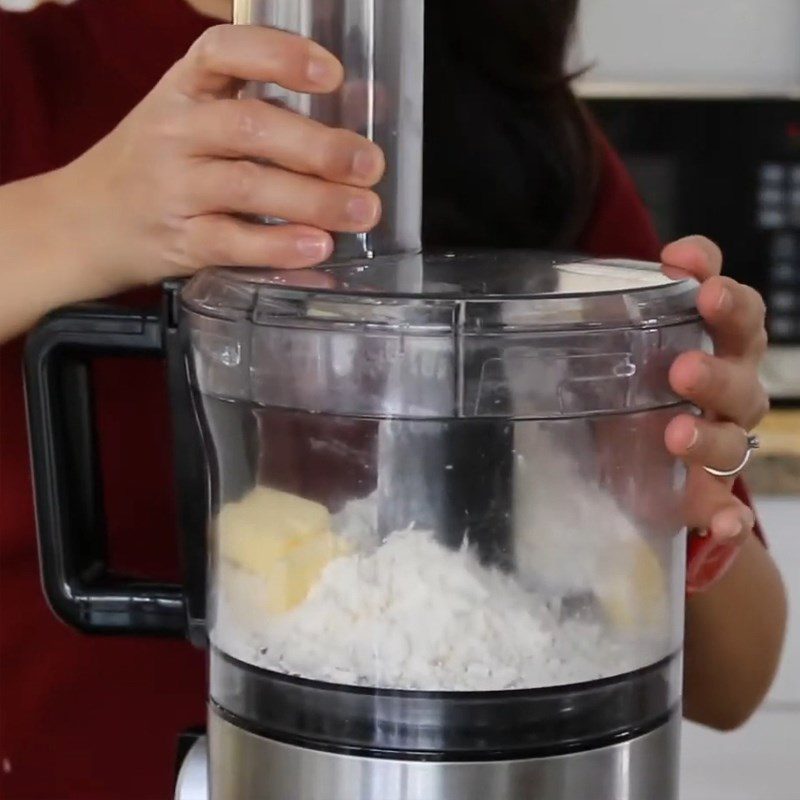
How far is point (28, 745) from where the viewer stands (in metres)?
0.72

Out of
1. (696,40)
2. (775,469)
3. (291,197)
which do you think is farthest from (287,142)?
(696,40)

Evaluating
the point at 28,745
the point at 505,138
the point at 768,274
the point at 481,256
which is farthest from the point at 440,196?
the point at 768,274

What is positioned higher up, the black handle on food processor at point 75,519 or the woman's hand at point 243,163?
the woman's hand at point 243,163

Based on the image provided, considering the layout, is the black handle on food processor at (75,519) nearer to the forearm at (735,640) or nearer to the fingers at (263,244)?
the fingers at (263,244)

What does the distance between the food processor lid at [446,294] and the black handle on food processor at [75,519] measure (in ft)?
0.21

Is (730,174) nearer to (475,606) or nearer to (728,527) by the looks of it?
(728,527)

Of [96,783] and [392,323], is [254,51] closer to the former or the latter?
[392,323]

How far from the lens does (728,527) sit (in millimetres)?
495

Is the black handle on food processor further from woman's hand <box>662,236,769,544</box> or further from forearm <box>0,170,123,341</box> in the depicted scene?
woman's hand <box>662,236,769,544</box>

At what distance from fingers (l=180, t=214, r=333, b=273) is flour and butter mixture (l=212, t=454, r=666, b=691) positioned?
0.26 ft

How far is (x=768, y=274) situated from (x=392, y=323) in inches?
40.7

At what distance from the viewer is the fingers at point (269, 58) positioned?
1.41ft

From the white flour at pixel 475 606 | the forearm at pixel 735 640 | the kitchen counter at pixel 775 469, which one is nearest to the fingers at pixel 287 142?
the white flour at pixel 475 606

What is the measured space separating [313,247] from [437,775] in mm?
173
